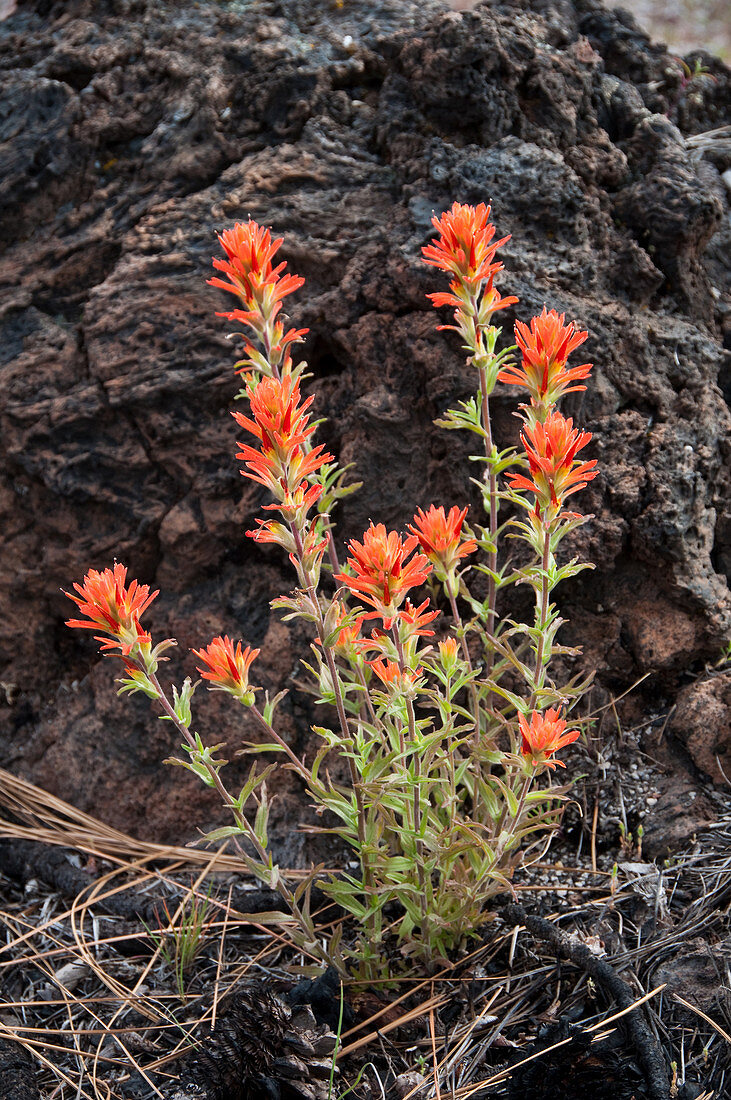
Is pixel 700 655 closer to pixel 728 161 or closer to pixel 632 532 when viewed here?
pixel 632 532

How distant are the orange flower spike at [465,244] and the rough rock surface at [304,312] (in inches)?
24.7

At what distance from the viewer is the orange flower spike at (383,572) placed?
1713 mm

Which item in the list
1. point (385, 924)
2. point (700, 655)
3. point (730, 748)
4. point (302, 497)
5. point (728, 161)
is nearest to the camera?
point (302, 497)

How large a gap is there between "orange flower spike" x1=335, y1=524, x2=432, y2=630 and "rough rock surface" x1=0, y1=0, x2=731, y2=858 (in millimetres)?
1057

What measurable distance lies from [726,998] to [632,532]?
4.43ft

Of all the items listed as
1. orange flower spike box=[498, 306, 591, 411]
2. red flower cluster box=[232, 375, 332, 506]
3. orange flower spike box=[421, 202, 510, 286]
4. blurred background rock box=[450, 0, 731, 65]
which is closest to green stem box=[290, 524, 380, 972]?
red flower cluster box=[232, 375, 332, 506]

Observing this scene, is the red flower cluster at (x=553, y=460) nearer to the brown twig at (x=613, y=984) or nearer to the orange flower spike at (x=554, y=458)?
the orange flower spike at (x=554, y=458)

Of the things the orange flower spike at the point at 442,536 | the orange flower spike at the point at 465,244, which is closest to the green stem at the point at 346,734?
the orange flower spike at the point at 442,536

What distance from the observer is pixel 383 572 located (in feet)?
5.65

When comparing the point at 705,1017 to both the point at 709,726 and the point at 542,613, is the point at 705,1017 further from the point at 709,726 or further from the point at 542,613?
the point at 542,613

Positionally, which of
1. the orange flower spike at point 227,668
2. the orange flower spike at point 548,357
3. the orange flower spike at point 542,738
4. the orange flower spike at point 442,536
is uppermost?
the orange flower spike at point 548,357

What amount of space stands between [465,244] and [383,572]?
881mm

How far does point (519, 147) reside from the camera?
9.49 feet

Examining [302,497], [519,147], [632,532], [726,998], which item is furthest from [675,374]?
[726,998]
